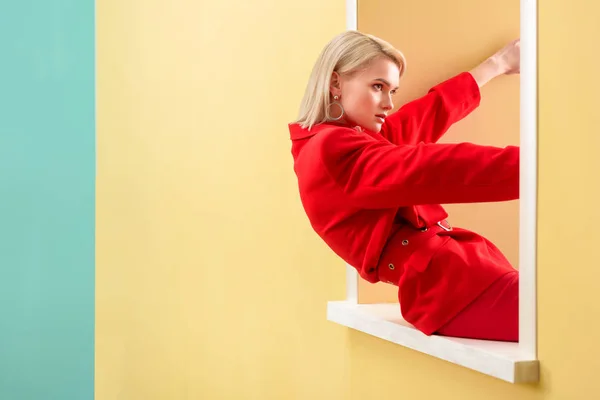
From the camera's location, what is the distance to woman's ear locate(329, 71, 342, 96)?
1.25 metres

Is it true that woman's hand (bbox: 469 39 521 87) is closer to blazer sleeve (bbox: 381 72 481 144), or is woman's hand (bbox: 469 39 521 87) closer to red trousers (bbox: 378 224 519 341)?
blazer sleeve (bbox: 381 72 481 144)

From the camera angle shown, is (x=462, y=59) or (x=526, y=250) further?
(x=462, y=59)

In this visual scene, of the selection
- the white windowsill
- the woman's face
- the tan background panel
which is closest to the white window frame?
the white windowsill

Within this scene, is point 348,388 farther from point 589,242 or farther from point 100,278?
point 100,278

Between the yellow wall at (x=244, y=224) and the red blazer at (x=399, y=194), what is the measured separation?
9 centimetres

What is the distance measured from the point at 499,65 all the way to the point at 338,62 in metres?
0.39

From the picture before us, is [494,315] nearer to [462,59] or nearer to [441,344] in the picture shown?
[441,344]

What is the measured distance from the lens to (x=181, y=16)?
7.30 ft
